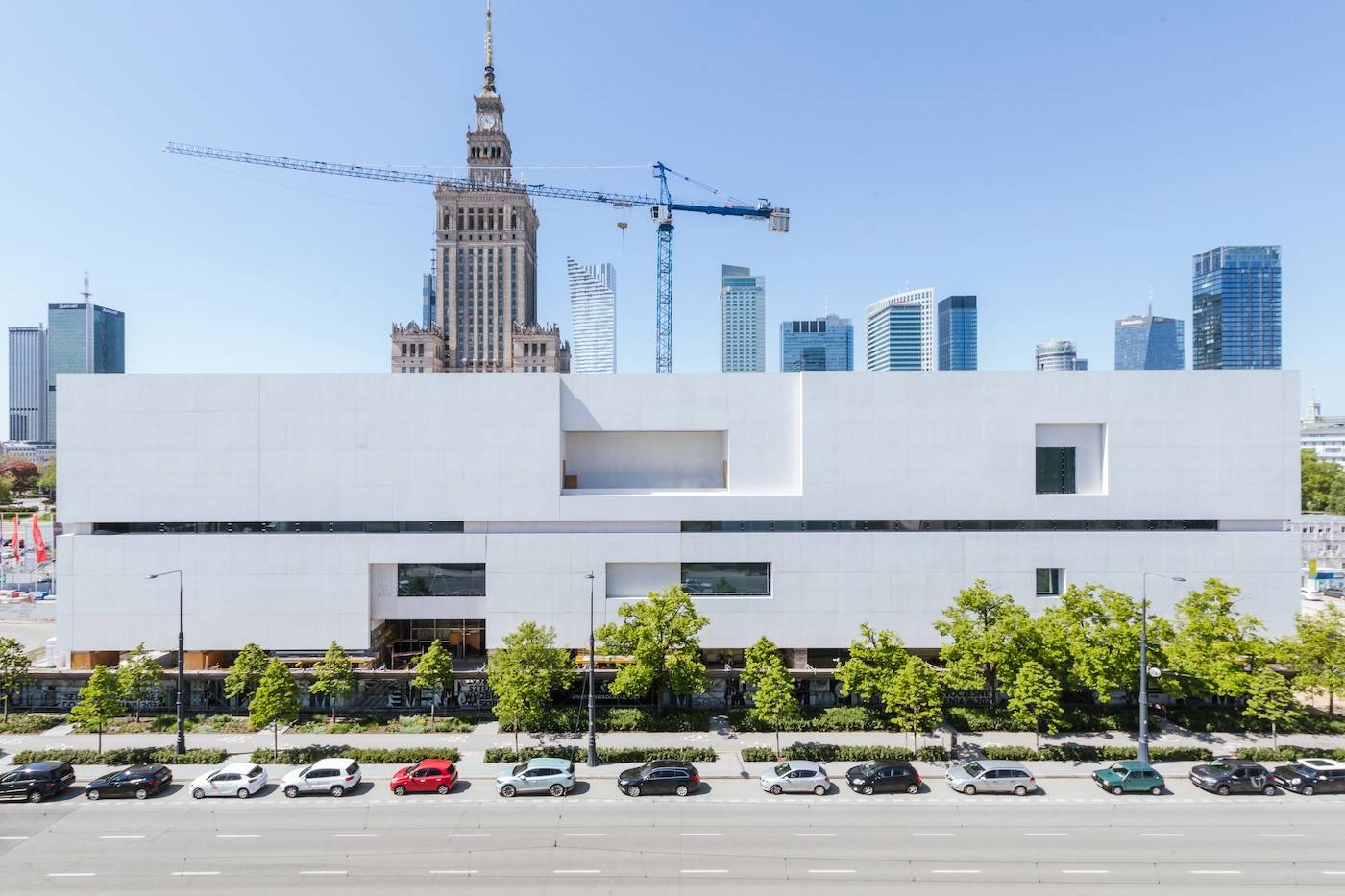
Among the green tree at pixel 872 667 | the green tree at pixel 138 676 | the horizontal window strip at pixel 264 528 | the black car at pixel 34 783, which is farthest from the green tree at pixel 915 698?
the green tree at pixel 138 676

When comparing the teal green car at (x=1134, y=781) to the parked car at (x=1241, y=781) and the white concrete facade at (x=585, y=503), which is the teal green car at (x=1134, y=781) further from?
the white concrete facade at (x=585, y=503)

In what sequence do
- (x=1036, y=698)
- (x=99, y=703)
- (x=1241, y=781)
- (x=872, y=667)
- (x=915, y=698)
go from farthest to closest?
(x=872, y=667)
(x=99, y=703)
(x=1036, y=698)
(x=915, y=698)
(x=1241, y=781)

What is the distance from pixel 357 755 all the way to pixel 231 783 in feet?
16.8

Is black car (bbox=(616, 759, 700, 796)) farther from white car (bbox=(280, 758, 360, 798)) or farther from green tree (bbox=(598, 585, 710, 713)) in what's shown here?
white car (bbox=(280, 758, 360, 798))

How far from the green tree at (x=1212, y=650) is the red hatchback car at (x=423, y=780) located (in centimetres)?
3612

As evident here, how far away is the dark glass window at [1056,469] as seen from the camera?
127 feet

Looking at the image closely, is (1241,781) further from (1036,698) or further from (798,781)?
(798,781)

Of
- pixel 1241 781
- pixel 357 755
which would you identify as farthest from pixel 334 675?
pixel 1241 781

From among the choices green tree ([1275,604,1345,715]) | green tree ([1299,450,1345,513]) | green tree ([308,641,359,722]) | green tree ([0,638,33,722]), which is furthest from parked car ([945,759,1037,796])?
green tree ([1299,450,1345,513])

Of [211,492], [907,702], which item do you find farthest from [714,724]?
[211,492]

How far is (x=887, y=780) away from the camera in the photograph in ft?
90.0

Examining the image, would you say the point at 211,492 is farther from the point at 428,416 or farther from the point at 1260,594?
the point at 1260,594

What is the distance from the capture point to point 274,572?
37375mm

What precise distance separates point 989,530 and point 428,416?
3522 centimetres
